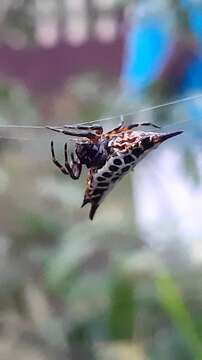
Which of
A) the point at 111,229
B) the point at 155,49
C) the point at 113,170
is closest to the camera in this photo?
the point at 113,170

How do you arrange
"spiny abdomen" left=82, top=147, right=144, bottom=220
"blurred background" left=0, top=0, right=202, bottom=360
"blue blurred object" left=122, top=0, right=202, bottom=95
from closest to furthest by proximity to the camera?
1. "spiny abdomen" left=82, top=147, right=144, bottom=220
2. "blurred background" left=0, top=0, right=202, bottom=360
3. "blue blurred object" left=122, top=0, right=202, bottom=95

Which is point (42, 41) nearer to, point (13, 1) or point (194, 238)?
point (13, 1)

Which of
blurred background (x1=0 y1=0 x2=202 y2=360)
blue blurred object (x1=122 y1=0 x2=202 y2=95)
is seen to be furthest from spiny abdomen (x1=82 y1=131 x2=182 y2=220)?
blue blurred object (x1=122 y1=0 x2=202 y2=95)

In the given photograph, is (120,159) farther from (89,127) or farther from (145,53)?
(145,53)

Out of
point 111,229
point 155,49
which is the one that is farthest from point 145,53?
point 111,229

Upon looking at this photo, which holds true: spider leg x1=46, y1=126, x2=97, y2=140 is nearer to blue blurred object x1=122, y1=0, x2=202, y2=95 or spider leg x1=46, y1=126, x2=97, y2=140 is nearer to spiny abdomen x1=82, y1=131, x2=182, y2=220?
spiny abdomen x1=82, y1=131, x2=182, y2=220

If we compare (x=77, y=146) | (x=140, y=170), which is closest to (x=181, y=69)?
(x=140, y=170)
